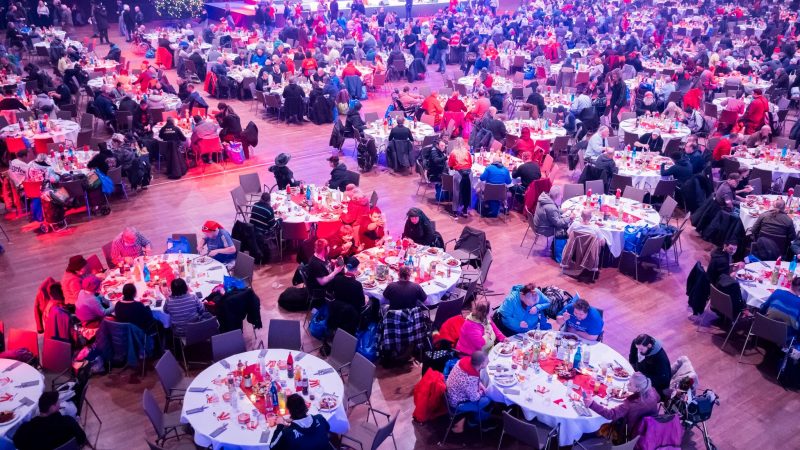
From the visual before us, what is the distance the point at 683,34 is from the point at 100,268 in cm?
2677

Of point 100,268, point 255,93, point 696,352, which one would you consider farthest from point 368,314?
point 255,93

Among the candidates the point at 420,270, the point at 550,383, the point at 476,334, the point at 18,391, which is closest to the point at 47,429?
the point at 18,391

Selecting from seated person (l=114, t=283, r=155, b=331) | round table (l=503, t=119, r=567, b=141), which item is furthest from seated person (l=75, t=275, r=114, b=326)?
round table (l=503, t=119, r=567, b=141)

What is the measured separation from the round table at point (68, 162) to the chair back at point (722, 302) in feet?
33.9

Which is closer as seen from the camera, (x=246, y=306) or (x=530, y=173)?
(x=246, y=306)

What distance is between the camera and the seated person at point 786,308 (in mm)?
7879

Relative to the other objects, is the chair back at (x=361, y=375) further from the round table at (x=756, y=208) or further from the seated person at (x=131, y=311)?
the round table at (x=756, y=208)

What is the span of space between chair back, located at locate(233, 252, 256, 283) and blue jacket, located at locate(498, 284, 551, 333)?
3.32 metres

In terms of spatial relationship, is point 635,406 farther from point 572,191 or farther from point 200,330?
point 572,191

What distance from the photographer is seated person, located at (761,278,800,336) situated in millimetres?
7879

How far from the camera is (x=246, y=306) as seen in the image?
25.8 feet

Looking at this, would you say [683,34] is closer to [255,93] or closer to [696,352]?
[255,93]

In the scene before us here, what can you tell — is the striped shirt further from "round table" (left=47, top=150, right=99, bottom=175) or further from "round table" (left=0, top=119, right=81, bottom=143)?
"round table" (left=0, top=119, right=81, bottom=143)

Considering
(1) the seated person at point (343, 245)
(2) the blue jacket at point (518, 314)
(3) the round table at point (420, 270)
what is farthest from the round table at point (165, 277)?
(2) the blue jacket at point (518, 314)
